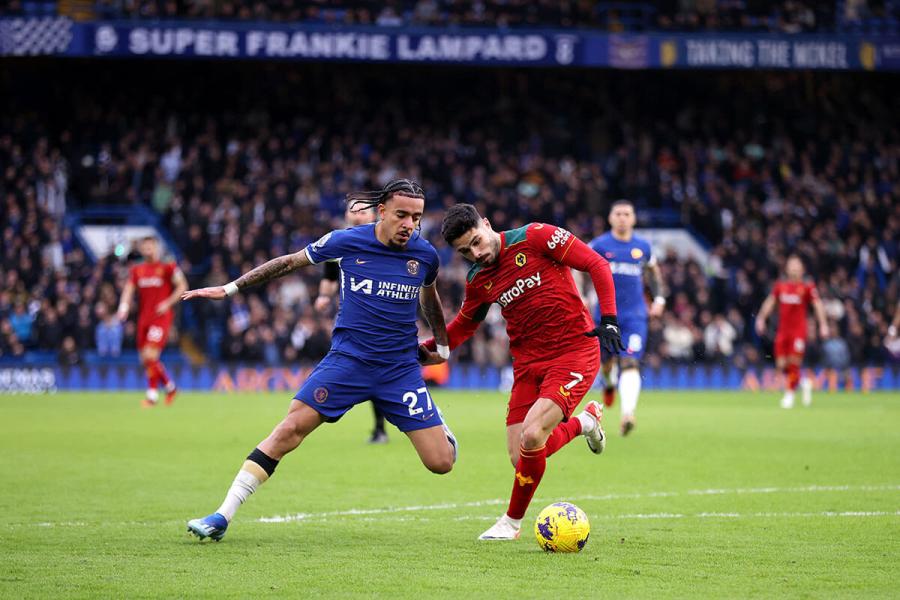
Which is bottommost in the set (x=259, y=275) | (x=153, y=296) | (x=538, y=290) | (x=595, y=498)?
(x=595, y=498)

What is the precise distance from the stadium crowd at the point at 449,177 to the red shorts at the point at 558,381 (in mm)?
19436

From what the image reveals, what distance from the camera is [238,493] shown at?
8.52m

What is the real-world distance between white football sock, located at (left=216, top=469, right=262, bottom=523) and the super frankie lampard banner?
1068 inches

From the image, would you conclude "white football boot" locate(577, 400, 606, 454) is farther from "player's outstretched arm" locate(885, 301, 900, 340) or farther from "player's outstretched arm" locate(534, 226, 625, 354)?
"player's outstretched arm" locate(885, 301, 900, 340)

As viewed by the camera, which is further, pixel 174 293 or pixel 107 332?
pixel 107 332

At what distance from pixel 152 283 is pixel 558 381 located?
14.2 m

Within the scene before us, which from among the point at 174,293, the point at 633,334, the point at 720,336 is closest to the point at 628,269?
the point at 633,334

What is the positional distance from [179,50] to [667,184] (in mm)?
13549

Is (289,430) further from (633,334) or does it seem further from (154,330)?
(154,330)

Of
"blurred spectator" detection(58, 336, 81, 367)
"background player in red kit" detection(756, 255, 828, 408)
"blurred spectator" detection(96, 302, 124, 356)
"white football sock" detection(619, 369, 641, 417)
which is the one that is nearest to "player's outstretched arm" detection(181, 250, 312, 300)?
"white football sock" detection(619, 369, 641, 417)

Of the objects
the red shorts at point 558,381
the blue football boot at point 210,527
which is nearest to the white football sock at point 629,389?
the red shorts at point 558,381

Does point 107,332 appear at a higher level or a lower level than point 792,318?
lower

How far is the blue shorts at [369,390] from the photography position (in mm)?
8641

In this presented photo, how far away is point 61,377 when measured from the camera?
94.4ft
